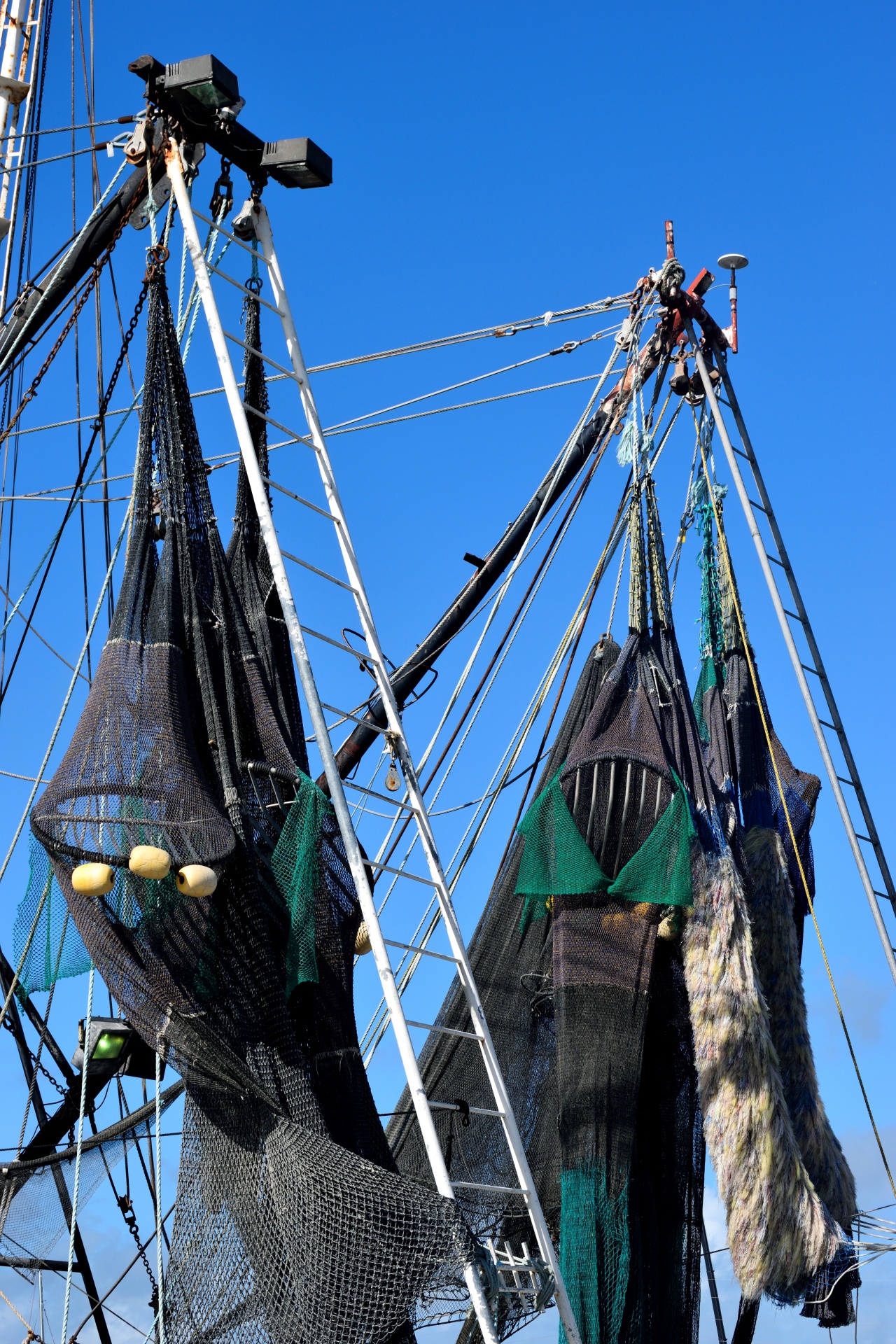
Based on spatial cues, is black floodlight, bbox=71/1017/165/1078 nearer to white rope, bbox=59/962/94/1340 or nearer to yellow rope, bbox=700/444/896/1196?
white rope, bbox=59/962/94/1340

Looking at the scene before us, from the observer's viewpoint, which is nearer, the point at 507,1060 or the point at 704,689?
the point at 507,1060

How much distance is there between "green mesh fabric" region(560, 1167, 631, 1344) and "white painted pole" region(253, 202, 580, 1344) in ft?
0.98

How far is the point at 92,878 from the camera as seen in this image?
247 inches

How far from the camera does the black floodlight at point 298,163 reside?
8.27 meters

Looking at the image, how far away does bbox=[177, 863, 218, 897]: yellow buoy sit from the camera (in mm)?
6332

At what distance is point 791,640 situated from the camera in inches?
370

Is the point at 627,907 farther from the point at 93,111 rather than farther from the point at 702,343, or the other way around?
the point at 93,111

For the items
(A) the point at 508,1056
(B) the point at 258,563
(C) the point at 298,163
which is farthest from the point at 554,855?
(C) the point at 298,163

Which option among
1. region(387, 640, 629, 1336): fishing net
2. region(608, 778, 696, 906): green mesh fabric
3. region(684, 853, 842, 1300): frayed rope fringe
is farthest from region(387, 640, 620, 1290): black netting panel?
region(684, 853, 842, 1300): frayed rope fringe

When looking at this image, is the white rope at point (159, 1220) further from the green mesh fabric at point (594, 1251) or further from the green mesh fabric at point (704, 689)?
the green mesh fabric at point (704, 689)

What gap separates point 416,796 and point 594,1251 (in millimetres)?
2324

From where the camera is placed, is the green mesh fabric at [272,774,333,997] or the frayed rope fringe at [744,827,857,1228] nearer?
the green mesh fabric at [272,774,333,997]

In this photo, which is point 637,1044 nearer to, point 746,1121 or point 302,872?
point 746,1121

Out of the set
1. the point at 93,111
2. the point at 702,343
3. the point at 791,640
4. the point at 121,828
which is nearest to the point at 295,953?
the point at 121,828
